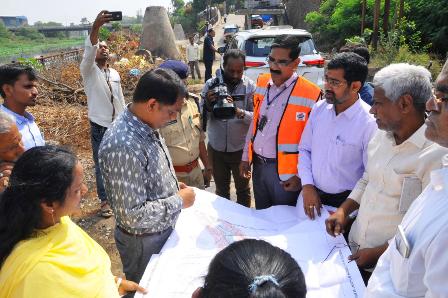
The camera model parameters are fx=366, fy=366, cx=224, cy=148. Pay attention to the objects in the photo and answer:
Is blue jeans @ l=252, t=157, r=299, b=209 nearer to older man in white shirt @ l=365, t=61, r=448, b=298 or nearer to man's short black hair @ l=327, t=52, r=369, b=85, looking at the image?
man's short black hair @ l=327, t=52, r=369, b=85

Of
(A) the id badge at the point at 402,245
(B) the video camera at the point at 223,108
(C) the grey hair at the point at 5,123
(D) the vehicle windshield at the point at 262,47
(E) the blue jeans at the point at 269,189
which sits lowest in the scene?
(E) the blue jeans at the point at 269,189

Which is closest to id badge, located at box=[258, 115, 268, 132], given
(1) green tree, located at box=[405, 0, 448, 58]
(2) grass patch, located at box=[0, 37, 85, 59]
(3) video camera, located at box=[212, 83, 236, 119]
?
(3) video camera, located at box=[212, 83, 236, 119]

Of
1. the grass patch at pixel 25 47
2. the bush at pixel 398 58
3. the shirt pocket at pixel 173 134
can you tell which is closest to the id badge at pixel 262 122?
the shirt pocket at pixel 173 134

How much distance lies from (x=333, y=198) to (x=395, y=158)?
2.09 ft

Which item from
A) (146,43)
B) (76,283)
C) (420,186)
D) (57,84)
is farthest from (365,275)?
(146,43)

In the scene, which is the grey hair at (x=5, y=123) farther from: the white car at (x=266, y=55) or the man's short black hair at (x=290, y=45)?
the white car at (x=266, y=55)

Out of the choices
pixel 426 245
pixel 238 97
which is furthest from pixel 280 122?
pixel 426 245

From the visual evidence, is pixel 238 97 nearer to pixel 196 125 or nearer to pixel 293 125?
pixel 196 125

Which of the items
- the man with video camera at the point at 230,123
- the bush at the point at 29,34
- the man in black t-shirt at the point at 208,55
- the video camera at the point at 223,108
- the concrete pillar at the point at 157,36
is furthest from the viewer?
the bush at the point at 29,34

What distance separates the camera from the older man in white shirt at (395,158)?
161 cm

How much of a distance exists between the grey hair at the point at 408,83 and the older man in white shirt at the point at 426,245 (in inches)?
14.2

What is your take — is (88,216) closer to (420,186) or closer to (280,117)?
(280,117)

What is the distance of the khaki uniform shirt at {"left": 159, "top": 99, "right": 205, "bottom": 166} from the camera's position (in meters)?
2.76

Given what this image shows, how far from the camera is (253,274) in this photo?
887 mm
